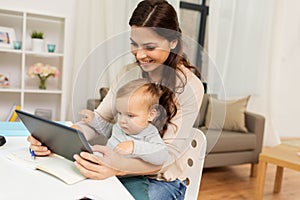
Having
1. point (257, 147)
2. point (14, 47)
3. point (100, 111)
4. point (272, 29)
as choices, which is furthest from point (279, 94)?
point (100, 111)

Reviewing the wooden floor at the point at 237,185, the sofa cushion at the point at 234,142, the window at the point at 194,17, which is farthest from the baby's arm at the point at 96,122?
the window at the point at 194,17

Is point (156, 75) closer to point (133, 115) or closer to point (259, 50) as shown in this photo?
point (133, 115)

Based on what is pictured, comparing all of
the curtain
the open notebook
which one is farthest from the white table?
the curtain

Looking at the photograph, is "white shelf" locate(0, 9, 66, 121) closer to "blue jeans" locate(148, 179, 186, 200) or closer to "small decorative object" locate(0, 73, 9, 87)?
"small decorative object" locate(0, 73, 9, 87)

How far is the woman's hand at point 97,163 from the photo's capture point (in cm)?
72

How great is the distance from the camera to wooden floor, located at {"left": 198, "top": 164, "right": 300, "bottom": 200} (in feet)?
7.58

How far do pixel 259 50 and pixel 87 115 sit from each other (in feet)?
11.1

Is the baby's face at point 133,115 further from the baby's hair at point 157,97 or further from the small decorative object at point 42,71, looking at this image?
the small decorative object at point 42,71

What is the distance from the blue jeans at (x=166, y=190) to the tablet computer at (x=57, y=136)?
0.26 meters

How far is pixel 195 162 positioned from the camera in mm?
1004

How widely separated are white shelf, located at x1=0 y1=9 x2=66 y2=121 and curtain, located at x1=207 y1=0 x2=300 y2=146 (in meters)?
1.61

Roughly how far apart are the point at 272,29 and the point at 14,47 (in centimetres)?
290

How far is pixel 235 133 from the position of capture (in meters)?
2.74

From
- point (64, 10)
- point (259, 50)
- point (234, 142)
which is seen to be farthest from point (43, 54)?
point (259, 50)
